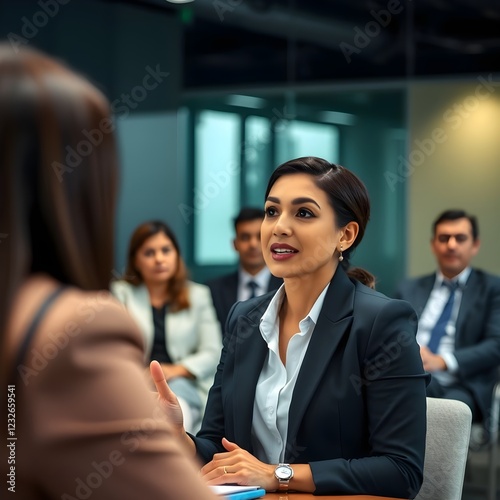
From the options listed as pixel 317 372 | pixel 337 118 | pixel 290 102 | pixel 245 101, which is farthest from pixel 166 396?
pixel 245 101

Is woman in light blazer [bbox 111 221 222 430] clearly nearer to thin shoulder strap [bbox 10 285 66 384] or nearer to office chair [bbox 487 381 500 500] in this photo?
office chair [bbox 487 381 500 500]

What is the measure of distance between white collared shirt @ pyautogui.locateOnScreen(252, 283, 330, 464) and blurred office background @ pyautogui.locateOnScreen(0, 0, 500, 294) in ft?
18.0

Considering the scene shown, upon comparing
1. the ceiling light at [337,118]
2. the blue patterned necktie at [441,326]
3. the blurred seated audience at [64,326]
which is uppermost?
the ceiling light at [337,118]

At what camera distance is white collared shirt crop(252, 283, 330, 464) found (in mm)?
2490

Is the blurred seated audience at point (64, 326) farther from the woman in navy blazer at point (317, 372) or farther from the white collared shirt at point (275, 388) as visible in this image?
the white collared shirt at point (275, 388)

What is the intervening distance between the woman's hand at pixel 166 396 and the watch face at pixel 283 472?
267 mm

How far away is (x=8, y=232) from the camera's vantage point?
0.84 metres

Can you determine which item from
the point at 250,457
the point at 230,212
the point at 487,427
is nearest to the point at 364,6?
the point at 230,212

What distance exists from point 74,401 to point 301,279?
1843mm

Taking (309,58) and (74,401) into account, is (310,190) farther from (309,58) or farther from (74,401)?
(309,58)

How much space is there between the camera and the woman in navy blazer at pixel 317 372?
2.29m

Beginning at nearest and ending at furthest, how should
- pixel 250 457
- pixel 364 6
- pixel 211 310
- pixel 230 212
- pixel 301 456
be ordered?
1. pixel 250 457
2. pixel 301 456
3. pixel 211 310
4. pixel 364 6
5. pixel 230 212

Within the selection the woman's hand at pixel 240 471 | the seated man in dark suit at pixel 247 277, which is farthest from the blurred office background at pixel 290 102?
the woman's hand at pixel 240 471

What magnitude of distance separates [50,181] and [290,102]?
321 inches
